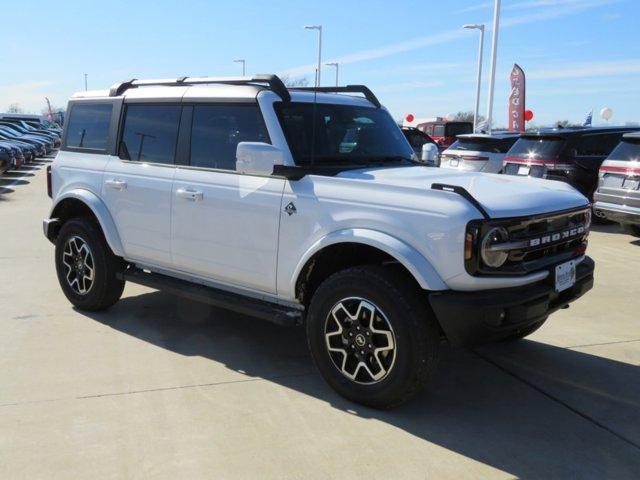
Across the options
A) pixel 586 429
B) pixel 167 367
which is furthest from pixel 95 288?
pixel 586 429

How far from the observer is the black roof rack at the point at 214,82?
4539mm

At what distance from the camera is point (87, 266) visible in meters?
5.66

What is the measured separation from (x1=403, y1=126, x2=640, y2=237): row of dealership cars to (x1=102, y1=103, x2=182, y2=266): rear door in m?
3.80

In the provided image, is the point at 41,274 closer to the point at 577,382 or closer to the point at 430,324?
the point at 430,324

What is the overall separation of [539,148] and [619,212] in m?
2.43

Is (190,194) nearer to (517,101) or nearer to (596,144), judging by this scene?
(596,144)

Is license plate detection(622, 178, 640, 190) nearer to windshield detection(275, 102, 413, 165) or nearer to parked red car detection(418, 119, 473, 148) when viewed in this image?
windshield detection(275, 102, 413, 165)

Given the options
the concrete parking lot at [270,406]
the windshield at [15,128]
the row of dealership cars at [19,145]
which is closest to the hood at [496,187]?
the concrete parking lot at [270,406]

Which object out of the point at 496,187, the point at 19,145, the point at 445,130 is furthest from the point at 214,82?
the point at 445,130

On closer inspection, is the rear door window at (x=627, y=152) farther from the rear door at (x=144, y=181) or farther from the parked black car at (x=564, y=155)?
the rear door at (x=144, y=181)

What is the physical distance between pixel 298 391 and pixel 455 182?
67.7 inches

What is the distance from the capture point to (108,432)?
3.54 m

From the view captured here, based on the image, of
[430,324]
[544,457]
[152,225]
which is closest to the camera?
[544,457]

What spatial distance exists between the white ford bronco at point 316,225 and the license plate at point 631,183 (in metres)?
5.36
